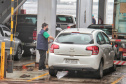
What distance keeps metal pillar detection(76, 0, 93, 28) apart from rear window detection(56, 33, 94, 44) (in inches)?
401

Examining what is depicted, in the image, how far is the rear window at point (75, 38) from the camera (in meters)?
12.8

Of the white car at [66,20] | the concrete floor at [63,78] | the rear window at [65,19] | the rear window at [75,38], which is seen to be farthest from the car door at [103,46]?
the rear window at [65,19]

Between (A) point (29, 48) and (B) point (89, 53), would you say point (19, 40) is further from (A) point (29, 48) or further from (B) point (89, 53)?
(B) point (89, 53)

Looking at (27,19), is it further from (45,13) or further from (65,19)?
(45,13)

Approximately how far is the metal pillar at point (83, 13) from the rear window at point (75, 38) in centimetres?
1020

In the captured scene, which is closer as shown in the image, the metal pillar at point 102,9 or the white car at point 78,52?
the white car at point 78,52

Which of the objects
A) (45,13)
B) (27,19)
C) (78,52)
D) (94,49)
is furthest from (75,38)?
(27,19)

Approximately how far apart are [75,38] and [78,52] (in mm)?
675

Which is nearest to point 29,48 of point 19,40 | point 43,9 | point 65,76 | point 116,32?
point 19,40

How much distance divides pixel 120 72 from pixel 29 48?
759 cm

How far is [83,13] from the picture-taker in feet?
79.2

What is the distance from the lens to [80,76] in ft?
44.4

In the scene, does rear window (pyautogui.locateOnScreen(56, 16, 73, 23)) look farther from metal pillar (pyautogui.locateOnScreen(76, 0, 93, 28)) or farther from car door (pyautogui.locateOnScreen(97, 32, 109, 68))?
car door (pyautogui.locateOnScreen(97, 32, 109, 68))

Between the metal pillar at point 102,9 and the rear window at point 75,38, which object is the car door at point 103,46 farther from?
the metal pillar at point 102,9
